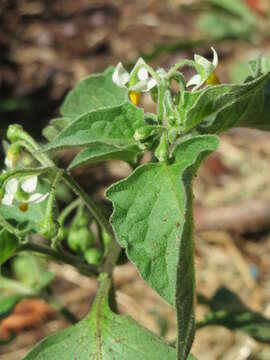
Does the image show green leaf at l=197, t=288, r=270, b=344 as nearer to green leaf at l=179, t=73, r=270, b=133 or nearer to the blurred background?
the blurred background

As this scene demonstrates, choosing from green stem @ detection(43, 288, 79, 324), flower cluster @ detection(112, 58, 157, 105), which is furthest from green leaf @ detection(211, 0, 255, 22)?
flower cluster @ detection(112, 58, 157, 105)

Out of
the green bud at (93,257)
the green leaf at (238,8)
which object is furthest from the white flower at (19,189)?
the green leaf at (238,8)

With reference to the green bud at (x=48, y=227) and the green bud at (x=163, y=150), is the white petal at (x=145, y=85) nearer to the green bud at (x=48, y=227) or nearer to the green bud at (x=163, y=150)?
the green bud at (x=163, y=150)

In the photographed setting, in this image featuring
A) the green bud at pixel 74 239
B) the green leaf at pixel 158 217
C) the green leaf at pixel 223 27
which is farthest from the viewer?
the green leaf at pixel 223 27

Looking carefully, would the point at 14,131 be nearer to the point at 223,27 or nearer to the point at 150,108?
the point at 150,108

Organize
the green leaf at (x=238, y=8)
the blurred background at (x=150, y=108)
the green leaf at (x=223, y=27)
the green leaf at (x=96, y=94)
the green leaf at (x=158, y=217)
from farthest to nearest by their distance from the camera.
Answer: the green leaf at (x=238, y=8) < the green leaf at (x=223, y=27) < the blurred background at (x=150, y=108) < the green leaf at (x=96, y=94) < the green leaf at (x=158, y=217)

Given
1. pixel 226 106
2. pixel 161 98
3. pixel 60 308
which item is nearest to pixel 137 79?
pixel 161 98

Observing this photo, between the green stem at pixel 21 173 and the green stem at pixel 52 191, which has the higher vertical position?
the green stem at pixel 21 173

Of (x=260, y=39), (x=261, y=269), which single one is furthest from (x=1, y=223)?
(x=260, y=39)

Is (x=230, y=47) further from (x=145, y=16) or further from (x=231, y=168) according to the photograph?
(x=231, y=168)
